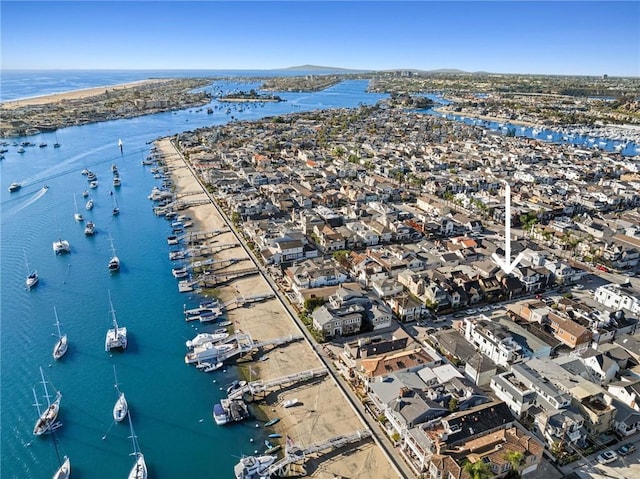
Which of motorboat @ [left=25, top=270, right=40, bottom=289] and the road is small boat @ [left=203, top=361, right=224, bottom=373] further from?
motorboat @ [left=25, top=270, right=40, bottom=289]

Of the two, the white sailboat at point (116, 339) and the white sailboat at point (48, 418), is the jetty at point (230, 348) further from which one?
the white sailboat at point (48, 418)

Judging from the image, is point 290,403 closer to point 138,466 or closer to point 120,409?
point 138,466

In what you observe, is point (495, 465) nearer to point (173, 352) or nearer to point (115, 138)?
point (173, 352)

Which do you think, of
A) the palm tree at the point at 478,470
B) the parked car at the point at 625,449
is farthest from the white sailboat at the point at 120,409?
the parked car at the point at 625,449

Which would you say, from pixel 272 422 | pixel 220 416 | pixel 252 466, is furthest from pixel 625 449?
pixel 220 416

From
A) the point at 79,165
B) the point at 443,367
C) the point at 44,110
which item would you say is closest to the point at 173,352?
the point at 443,367

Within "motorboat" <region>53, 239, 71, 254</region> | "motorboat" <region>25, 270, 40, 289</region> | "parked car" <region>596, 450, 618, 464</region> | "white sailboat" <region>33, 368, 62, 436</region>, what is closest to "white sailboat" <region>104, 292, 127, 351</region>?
"white sailboat" <region>33, 368, 62, 436</region>
